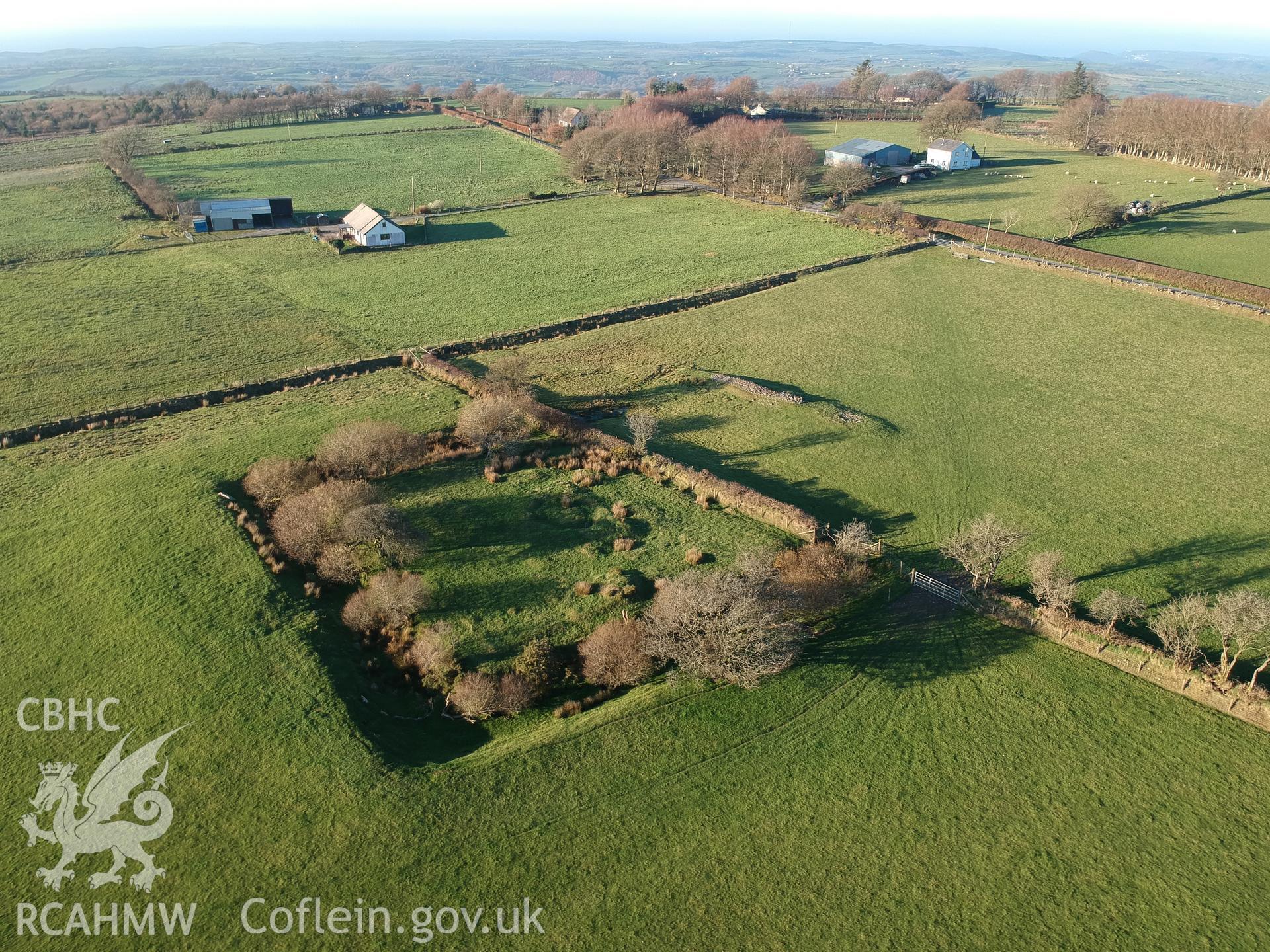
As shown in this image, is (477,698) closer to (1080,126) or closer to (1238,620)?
(1238,620)

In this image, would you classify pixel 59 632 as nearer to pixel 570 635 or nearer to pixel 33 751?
pixel 33 751

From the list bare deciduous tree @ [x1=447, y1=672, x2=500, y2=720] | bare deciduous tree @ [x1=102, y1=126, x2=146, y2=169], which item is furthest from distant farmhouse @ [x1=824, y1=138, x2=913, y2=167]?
bare deciduous tree @ [x1=447, y1=672, x2=500, y2=720]

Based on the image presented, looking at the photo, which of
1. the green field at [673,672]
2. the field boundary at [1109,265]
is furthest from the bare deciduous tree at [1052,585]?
the field boundary at [1109,265]

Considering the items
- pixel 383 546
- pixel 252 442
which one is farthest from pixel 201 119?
pixel 383 546

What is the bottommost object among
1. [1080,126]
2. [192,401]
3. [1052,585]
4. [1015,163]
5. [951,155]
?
[192,401]

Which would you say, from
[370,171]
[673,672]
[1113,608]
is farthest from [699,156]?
[673,672]
